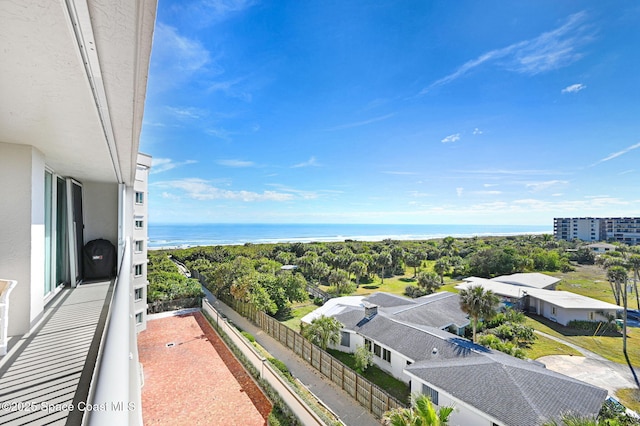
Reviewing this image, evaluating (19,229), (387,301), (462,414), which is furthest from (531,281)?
(19,229)

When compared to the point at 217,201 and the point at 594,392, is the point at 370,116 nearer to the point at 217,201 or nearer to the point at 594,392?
the point at 594,392

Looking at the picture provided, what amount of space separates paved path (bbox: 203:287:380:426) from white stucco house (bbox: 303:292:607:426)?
2.26 m

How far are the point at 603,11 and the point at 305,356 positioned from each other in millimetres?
21881

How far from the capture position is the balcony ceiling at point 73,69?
148cm

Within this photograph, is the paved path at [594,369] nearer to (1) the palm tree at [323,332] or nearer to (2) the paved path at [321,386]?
(1) the palm tree at [323,332]

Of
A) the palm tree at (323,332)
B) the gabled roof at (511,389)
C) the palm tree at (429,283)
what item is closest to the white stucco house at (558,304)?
the palm tree at (429,283)

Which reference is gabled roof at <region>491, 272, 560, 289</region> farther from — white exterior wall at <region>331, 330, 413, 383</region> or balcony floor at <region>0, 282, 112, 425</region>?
balcony floor at <region>0, 282, 112, 425</region>

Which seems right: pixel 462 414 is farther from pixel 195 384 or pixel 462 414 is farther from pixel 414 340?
pixel 195 384

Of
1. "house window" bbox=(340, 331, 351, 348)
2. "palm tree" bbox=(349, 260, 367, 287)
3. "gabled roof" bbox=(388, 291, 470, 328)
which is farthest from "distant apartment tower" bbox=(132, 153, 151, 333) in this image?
"palm tree" bbox=(349, 260, 367, 287)

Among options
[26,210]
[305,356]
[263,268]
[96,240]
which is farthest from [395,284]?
[26,210]

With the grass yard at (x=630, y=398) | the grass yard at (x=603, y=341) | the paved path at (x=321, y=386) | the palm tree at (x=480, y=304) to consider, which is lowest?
the grass yard at (x=603, y=341)

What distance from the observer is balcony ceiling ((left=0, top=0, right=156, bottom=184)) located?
4.86ft

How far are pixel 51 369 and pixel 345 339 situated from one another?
12.4m

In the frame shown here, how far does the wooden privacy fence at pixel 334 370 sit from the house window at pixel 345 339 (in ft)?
8.63
